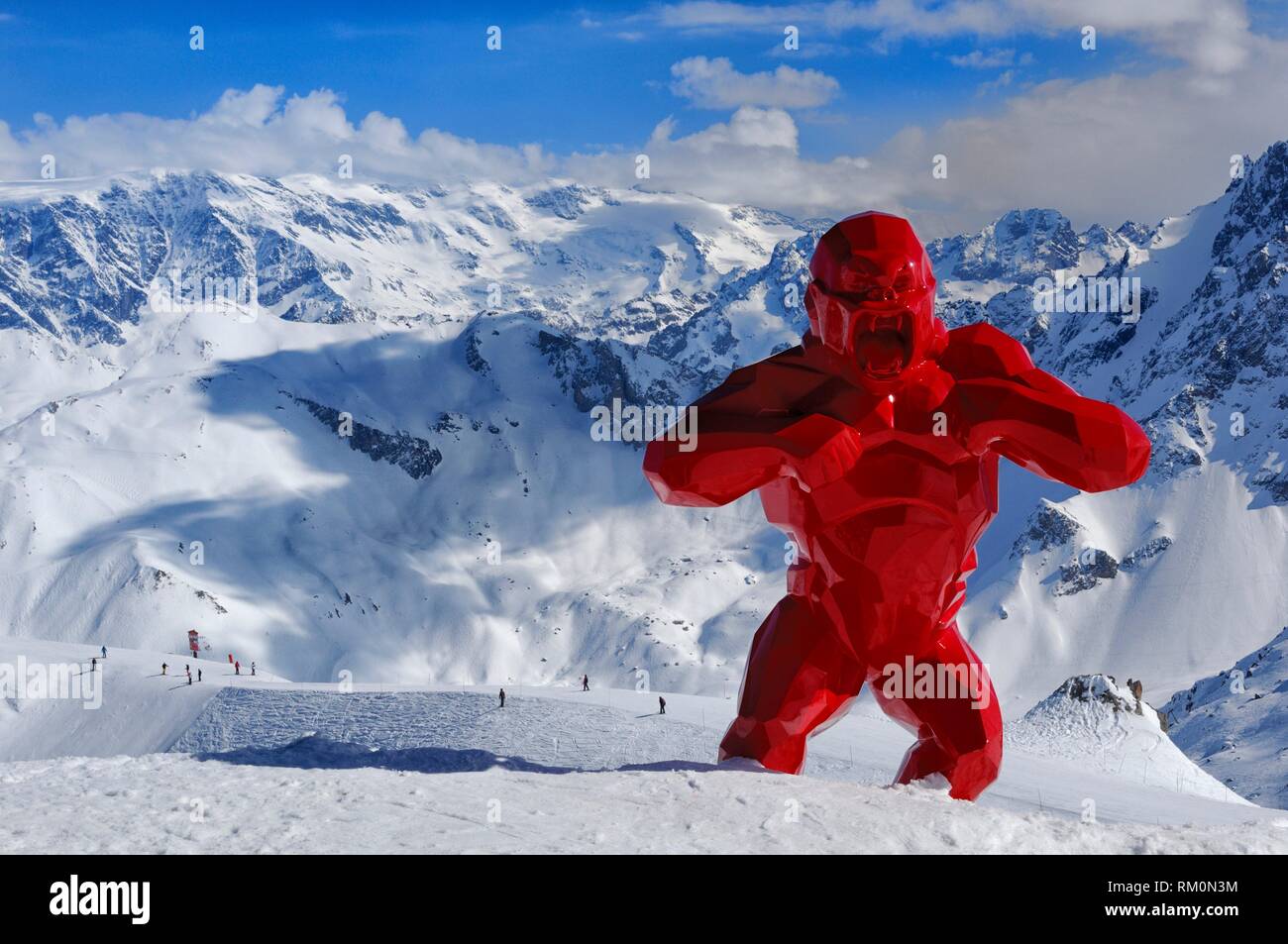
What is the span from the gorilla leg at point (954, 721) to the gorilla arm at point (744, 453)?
2.17 metres

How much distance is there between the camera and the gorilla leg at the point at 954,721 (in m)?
9.72

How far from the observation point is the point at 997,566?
11456cm

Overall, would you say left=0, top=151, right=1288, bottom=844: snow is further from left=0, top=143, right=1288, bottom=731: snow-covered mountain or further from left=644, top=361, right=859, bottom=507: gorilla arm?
left=644, top=361, right=859, bottom=507: gorilla arm

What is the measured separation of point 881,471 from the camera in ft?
30.5

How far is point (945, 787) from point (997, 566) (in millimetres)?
110054

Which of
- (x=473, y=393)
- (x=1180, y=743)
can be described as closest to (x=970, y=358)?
(x=1180, y=743)

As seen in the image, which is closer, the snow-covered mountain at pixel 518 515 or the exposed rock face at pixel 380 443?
the snow-covered mountain at pixel 518 515

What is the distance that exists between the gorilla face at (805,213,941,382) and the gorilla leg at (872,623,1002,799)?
2550 mm

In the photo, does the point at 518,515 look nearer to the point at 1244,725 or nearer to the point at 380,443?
the point at 380,443

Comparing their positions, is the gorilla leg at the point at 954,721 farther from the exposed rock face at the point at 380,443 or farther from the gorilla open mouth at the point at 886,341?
the exposed rock face at the point at 380,443

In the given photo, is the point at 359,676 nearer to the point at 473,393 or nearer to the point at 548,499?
the point at 548,499

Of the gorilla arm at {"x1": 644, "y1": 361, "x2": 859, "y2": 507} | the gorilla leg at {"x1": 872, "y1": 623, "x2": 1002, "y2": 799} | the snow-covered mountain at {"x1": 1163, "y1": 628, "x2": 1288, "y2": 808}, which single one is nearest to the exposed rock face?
the snow-covered mountain at {"x1": 1163, "y1": 628, "x2": 1288, "y2": 808}

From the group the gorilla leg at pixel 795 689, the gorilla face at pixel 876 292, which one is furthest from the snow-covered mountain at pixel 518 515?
the gorilla face at pixel 876 292

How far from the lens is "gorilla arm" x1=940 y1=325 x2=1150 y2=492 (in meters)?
8.94
